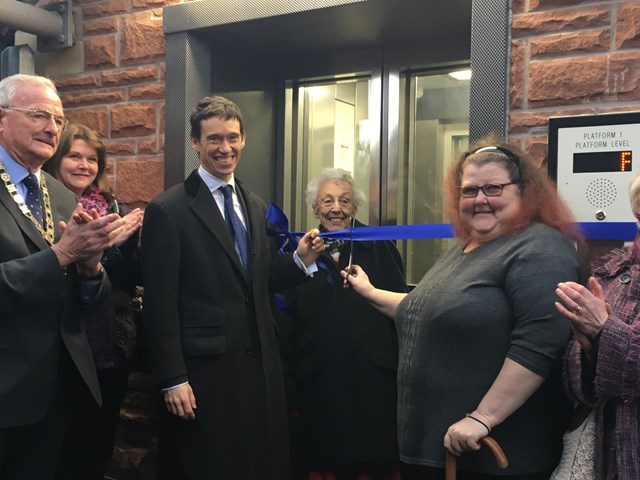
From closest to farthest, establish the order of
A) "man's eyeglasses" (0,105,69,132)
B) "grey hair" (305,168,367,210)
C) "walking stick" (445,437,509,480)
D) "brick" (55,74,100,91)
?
"walking stick" (445,437,509,480) → "man's eyeglasses" (0,105,69,132) → "grey hair" (305,168,367,210) → "brick" (55,74,100,91)

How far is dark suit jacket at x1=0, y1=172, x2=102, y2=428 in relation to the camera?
8.31 feet

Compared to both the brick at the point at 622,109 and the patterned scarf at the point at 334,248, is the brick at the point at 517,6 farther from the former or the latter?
the patterned scarf at the point at 334,248

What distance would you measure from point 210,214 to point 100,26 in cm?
170

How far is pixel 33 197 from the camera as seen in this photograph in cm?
282

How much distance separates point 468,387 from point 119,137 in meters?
2.54

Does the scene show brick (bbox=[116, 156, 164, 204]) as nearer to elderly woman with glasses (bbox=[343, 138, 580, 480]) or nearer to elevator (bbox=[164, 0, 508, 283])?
elevator (bbox=[164, 0, 508, 283])

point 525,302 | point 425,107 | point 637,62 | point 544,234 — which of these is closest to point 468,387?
point 525,302

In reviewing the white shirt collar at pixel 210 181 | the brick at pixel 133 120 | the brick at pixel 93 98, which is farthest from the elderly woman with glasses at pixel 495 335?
the brick at pixel 93 98

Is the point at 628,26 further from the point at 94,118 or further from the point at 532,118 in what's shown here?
the point at 94,118

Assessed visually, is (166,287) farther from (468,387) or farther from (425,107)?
(425,107)

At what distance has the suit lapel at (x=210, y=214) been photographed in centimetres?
308

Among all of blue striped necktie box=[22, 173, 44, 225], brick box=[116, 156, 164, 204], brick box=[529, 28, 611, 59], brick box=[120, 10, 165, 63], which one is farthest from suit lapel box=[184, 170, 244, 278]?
brick box=[529, 28, 611, 59]

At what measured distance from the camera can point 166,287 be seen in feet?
9.75

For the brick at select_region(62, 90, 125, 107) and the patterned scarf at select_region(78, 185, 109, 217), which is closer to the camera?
the patterned scarf at select_region(78, 185, 109, 217)
